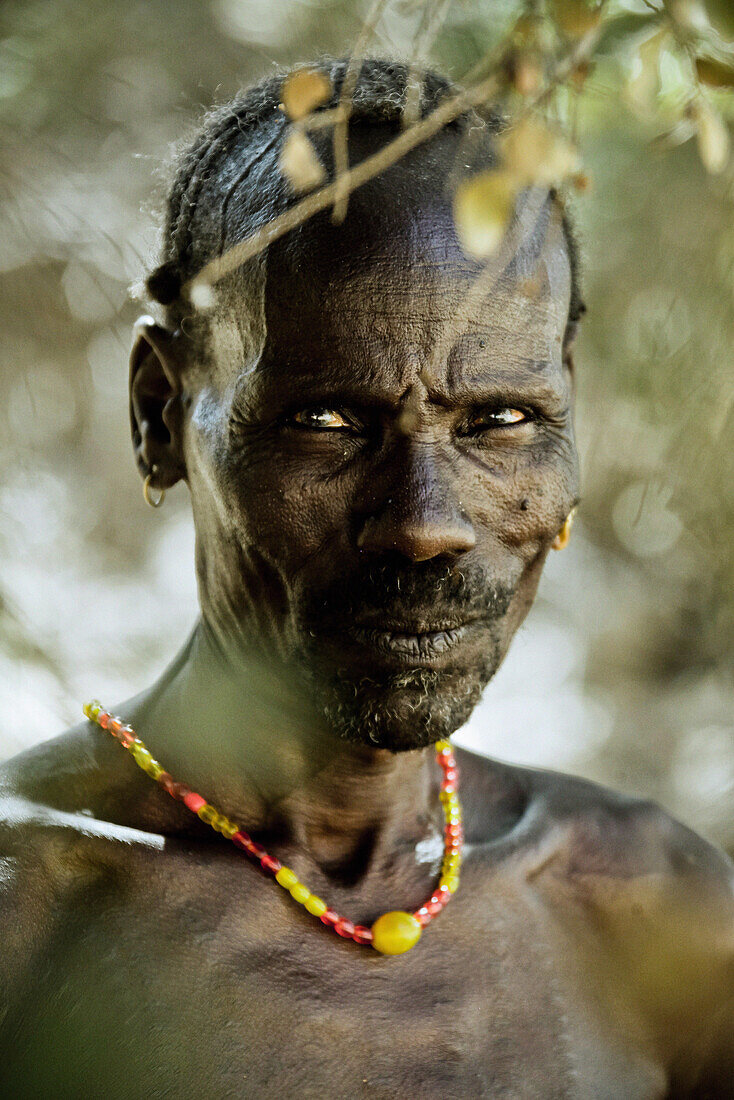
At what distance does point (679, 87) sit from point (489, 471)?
2.44ft

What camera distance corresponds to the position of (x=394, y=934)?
1.86m

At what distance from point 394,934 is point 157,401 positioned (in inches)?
42.2

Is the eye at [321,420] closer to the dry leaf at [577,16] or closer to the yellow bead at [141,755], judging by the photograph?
the yellow bead at [141,755]

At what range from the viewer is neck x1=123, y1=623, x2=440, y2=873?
77.3 inches

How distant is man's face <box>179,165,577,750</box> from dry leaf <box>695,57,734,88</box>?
2.17ft

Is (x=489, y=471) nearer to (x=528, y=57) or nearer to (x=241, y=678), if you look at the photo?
(x=241, y=678)

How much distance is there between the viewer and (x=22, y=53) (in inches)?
126

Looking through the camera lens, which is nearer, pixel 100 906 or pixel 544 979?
pixel 100 906

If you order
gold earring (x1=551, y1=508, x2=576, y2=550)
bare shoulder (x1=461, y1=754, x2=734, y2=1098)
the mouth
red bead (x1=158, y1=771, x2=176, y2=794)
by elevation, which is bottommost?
bare shoulder (x1=461, y1=754, x2=734, y2=1098)

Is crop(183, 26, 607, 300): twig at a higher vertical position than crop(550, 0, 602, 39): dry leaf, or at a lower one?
lower

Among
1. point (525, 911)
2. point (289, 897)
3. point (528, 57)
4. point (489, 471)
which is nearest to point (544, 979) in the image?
point (525, 911)

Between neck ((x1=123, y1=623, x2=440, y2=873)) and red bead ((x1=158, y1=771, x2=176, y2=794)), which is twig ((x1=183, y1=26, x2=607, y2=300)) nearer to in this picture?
neck ((x1=123, y1=623, x2=440, y2=873))

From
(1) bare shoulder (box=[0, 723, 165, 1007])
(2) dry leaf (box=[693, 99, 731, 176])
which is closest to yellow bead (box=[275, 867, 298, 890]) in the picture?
(1) bare shoulder (box=[0, 723, 165, 1007])

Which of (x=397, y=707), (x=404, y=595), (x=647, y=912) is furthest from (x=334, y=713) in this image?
(x=647, y=912)
